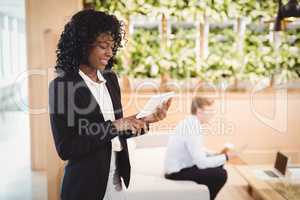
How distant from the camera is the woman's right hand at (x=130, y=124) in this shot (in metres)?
1.11

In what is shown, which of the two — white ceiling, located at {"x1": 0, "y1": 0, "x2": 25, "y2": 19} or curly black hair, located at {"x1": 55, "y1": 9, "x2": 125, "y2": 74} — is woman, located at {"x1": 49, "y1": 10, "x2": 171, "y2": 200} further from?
white ceiling, located at {"x1": 0, "y1": 0, "x2": 25, "y2": 19}

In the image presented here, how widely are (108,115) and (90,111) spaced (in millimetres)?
85

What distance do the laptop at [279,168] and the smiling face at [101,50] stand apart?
4.65ft

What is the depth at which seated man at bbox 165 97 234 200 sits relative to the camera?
1.75 meters

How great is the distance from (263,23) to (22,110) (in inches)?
81.8

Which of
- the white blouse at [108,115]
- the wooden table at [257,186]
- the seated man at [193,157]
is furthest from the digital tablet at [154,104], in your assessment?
the wooden table at [257,186]

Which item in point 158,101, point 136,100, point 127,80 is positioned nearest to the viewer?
point 158,101

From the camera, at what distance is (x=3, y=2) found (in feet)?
4.84

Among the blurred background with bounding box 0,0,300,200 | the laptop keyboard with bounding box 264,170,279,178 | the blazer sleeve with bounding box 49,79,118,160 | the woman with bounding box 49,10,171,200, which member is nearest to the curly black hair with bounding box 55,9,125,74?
the woman with bounding box 49,10,171,200

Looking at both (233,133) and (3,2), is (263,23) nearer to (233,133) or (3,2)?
(233,133)

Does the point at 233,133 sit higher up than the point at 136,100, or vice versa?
the point at 136,100

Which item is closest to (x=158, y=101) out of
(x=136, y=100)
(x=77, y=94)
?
(x=77, y=94)

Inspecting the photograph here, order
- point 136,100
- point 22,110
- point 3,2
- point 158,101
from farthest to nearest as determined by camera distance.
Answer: point 136,100, point 22,110, point 3,2, point 158,101

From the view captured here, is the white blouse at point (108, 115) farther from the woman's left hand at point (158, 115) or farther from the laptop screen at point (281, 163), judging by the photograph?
the laptop screen at point (281, 163)
